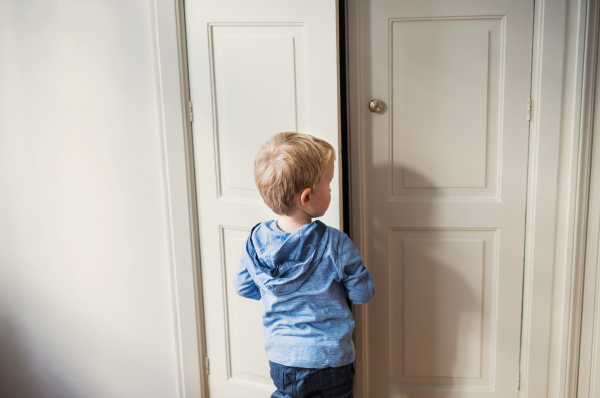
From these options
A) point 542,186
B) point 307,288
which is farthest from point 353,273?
point 542,186

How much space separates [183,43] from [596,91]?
1.47 m

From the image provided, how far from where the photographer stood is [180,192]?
1.87 metres

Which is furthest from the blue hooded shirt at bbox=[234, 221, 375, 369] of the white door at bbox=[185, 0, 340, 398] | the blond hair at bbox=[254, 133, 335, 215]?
the white door at bbox=[185, 0, 340, 398]

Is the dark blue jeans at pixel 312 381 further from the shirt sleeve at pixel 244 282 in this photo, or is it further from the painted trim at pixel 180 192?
the painted trim at pixel 180 192

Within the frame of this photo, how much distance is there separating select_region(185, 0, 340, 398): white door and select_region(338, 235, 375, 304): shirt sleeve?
38 cm

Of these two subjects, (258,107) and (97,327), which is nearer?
(258,107)

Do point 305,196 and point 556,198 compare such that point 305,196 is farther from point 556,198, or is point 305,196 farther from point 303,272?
point 556,198

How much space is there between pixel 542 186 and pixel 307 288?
3.28ft

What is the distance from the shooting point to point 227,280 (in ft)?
6.34

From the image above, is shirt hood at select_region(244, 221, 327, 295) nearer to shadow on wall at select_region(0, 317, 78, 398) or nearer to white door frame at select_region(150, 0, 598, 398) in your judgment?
white door frame at select_region(150, 0, 598, 398)

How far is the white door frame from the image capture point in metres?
1.66

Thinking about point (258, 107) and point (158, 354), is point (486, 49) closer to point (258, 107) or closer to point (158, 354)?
point (258, 107)

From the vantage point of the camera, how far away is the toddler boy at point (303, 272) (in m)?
1.24

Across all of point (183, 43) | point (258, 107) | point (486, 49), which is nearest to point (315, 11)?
point (258, 107)
